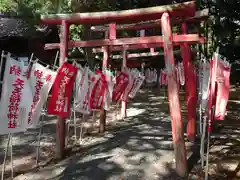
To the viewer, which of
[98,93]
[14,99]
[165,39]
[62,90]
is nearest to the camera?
[14,99]

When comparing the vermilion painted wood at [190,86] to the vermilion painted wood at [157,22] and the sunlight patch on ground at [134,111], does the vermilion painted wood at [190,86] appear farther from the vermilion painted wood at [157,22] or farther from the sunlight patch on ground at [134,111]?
the sunlight patch on ground at [134,111]

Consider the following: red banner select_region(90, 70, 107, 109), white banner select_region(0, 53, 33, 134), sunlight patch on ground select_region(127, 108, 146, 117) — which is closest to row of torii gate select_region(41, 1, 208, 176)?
red banner select_region(90, 70, 107, 109)

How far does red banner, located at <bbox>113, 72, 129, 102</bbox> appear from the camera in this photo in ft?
29.1

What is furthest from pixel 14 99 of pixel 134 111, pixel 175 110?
pixel 134 111

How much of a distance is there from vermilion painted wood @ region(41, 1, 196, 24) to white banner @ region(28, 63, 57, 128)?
161 cm

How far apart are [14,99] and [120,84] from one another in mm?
4700

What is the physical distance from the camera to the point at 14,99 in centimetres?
461

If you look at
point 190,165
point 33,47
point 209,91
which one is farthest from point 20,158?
point 33,47

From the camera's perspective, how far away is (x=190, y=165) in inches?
218

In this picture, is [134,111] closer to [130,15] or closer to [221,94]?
[130,15]

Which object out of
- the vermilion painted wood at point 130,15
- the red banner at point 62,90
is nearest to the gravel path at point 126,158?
the red banner at point 62,90

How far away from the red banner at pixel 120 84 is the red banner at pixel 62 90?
9.90 feet

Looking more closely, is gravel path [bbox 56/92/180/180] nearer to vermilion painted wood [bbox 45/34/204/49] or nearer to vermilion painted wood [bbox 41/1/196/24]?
vermilion painted wood [bbox 45/34/204/49]

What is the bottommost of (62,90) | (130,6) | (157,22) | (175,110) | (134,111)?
(134,111)
